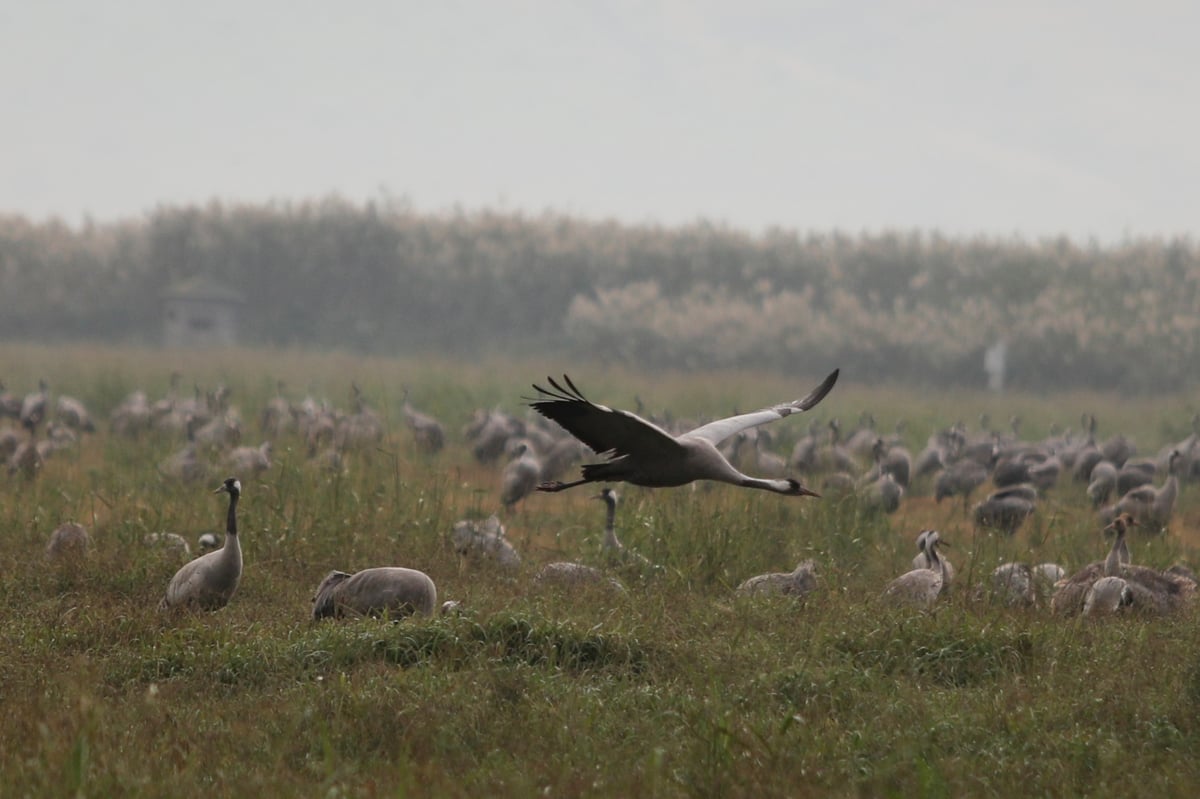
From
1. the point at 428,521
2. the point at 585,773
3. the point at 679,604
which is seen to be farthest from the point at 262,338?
the point at 585,773

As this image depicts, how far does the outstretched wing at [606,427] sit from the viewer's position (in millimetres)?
6447

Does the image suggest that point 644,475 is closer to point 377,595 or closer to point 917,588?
point 377,595

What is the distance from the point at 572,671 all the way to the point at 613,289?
3614cm

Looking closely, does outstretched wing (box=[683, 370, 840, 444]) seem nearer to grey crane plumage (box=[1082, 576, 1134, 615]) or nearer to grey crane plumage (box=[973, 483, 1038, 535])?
grey crane plumage (box=[1082, 576, 1134, 615])

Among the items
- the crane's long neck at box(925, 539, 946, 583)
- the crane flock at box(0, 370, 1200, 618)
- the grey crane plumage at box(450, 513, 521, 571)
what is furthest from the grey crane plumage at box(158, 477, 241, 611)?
the crane's long neck at box(925, 539, 946, 583)

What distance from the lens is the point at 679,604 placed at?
9445 millimetres

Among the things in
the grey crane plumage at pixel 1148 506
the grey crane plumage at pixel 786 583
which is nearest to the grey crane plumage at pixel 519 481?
the grey crane plumage at pixel 786 583

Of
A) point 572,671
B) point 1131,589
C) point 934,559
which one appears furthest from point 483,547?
point 1131,589

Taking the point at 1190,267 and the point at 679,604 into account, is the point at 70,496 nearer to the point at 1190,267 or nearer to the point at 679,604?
the point at 679,604

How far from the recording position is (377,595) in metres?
8.95

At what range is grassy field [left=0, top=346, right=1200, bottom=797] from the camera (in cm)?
606

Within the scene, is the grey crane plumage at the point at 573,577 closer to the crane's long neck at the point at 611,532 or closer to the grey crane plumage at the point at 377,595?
the crane's long neck at the point at 611,532

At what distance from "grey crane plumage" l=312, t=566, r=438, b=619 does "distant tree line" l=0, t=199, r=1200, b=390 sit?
28.7 metres

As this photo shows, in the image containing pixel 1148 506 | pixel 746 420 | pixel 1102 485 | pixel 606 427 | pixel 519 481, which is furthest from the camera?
pixel 1102 485
